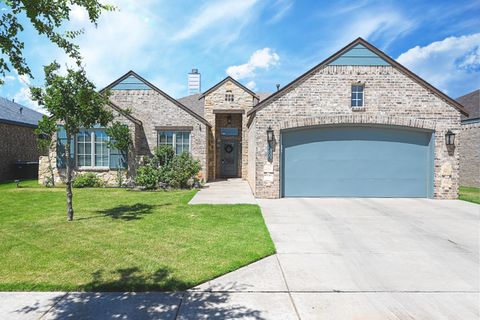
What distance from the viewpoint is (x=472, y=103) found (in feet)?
56.9

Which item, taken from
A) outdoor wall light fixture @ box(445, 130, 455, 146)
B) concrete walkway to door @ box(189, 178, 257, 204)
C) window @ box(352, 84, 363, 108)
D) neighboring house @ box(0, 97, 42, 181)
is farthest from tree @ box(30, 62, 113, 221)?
neighboring house @ box(0, 97, 42, 181)

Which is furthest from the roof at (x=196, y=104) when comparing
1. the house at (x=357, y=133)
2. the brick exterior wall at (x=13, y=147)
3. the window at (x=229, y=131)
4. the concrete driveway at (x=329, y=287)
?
the concrete driveway at (x=329, y=287)

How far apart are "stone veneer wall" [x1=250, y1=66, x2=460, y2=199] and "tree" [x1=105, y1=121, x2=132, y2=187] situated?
7148 millimetres

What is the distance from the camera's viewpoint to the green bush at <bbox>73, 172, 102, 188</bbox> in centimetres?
1358

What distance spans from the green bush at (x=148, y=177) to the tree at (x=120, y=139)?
4.86ft

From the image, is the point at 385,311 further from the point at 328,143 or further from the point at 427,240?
the point at 328,143

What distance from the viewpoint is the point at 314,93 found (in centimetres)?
1089

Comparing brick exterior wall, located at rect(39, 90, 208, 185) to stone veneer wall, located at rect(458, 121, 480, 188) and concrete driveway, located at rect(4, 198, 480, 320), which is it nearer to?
concrete driveway, located at rect(4, 198, 480, 320)

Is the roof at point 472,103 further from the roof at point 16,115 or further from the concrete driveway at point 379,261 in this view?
the roof at point 16,115

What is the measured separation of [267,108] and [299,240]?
6.30 meters

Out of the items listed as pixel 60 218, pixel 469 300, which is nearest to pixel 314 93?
pixel 469 300

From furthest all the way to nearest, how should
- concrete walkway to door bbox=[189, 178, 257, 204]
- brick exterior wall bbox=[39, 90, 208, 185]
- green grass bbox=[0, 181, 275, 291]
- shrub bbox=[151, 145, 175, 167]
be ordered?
1. brick exterior wall bbox=[39, 90, 208, 185]
2. shrub bbox=[151, 145, 175, 167]
3. concrete walkway to door bbox=[189, 178, 257, 204]
4. green grass bbox=[0, 181, 275, 291]

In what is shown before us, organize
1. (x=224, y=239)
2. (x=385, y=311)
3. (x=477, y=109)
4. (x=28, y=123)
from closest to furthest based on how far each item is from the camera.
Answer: (x=385, y=311)
(x=224, y=239)
(x=477, y=109)
(x=28, y=123)

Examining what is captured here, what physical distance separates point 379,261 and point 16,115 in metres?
23.5
